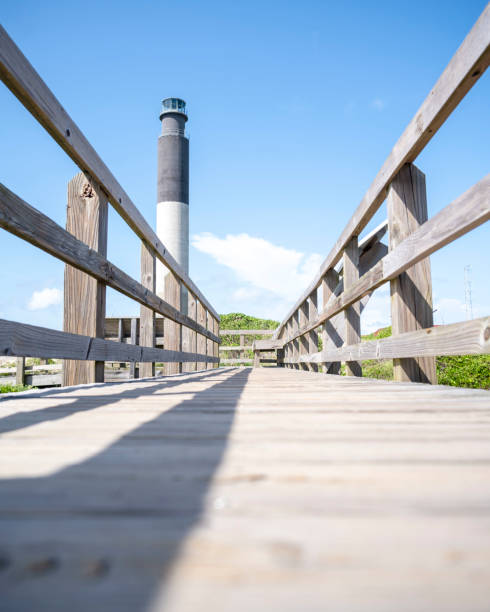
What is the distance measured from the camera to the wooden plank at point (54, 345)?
1.49 m

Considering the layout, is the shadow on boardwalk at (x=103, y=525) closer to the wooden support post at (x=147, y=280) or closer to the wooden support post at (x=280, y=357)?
the wooden support post at (x=147, y=280)

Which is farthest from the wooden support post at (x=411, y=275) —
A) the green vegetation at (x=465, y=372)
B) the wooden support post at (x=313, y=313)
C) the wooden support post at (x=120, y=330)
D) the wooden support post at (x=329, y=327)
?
the wooden support post at (x=120, y=330)

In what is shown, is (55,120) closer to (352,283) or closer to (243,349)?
(352,283)

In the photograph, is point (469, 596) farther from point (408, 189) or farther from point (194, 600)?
point (408, 189)

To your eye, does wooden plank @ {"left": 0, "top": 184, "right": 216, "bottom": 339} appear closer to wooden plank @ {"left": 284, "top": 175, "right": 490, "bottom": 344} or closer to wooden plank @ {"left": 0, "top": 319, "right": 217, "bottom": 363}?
wooden plank @ {"left": 0, "top": 319, "right": 217, "bottom": 363}

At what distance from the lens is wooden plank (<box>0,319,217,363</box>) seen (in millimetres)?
1490

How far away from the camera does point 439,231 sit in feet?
5.37

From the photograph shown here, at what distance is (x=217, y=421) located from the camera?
1.16 meters

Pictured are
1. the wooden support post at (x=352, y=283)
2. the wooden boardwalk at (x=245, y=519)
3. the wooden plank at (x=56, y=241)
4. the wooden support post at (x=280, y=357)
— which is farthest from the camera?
the wooden support post at (x=280, y=357)

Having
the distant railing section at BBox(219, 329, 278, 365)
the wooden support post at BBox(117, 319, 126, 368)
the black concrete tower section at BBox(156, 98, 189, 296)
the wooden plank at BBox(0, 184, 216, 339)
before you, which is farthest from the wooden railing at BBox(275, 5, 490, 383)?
the black concrete tower section at BBox(156, 98, 189, 296)

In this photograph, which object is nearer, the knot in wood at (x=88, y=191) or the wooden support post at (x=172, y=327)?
the knot in wood at (x=88, y=191)

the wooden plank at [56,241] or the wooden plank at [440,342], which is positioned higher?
the wooden plank at [56,241]

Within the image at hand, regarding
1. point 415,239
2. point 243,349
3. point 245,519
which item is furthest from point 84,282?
point 243,349

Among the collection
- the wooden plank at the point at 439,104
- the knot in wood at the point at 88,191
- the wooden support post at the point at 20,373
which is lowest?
the wooden support post at the point at 20,373
